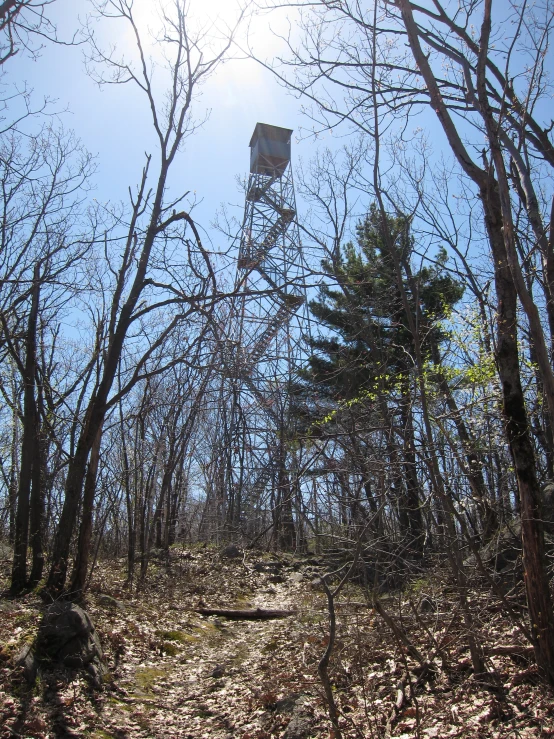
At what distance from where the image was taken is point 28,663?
5.20 metres

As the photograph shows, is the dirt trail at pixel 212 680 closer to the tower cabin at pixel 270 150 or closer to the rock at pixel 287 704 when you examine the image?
the rock at pixel 287 704

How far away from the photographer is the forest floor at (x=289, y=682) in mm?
4449

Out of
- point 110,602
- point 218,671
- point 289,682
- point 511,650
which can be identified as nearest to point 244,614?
point 110,602

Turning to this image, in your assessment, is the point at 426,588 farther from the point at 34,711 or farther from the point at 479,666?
the point at 34,711

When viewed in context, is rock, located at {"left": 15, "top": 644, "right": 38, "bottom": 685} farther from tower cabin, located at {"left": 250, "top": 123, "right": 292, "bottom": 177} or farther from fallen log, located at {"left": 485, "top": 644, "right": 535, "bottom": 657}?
tower cabin, located at {"left": 250, "top": 123, "right": 292, "bottom": 177}

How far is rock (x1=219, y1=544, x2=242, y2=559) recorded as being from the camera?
13730mm

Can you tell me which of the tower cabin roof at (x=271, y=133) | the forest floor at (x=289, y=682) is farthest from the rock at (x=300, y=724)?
the tower cabin roof at (x=271, y=133)

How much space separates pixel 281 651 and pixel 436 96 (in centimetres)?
672

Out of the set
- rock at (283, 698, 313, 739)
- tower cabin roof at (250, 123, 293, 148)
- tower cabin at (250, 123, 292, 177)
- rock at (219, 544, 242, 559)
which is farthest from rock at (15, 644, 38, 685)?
tower cabin roof at (250, 123, 293, 148)

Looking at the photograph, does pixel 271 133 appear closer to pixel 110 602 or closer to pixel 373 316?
pixel 373 316

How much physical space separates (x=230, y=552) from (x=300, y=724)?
30.7ft

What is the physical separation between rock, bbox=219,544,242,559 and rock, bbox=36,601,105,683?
7.81 metres

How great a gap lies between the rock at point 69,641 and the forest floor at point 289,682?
16 cm

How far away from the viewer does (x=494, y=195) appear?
5.02m
